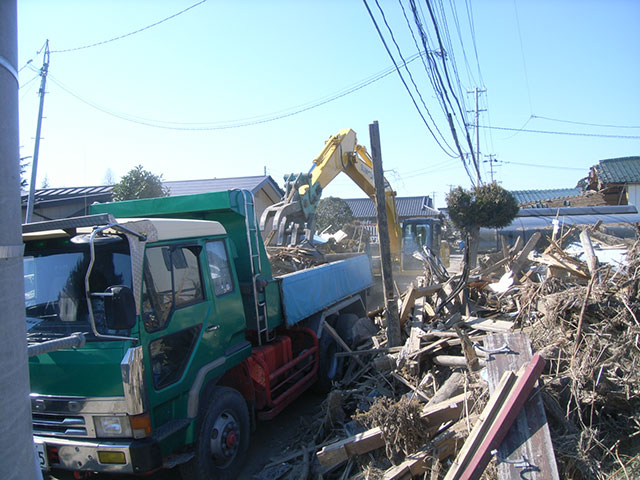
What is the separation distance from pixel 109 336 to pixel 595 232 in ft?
28.8

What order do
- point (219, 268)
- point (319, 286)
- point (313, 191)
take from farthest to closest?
point (313, 191)
point (319, 286)
point (219, 268)

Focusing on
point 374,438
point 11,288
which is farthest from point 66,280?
point 374,438

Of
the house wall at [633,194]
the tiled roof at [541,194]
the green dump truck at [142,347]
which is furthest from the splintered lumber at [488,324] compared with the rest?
the tiled roof at [541,194]

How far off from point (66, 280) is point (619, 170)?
98.4ft

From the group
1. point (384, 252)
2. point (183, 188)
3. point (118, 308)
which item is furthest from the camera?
point (183, 188)

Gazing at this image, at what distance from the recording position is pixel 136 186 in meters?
13.8

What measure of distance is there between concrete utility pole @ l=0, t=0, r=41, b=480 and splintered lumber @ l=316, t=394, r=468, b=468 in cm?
277

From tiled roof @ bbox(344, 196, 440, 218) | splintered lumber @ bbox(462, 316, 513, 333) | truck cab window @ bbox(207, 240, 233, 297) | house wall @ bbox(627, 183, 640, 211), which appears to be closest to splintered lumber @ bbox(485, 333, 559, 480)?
splintered lumber @ bbox(462, 316, 513, 333)

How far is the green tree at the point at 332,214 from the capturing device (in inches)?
971

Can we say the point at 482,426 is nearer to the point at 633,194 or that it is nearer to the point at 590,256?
the point at 590,256

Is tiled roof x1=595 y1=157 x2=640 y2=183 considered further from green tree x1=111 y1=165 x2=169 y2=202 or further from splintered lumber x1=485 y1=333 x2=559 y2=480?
splintered lumber x1=485 y1=333 x2=559 y2=480

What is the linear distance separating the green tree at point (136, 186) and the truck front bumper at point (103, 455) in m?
11.3

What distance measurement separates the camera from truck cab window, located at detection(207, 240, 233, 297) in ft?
14.8

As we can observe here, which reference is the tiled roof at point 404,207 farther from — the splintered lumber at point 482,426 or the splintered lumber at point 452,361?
the splintered lumber at point 482,426
